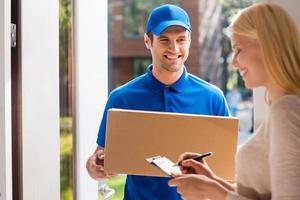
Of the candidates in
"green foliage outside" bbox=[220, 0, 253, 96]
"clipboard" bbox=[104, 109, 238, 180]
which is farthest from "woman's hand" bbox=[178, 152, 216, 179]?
"green foliage outside" bbox=[220, 0, 253, 96]

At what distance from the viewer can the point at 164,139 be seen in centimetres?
133

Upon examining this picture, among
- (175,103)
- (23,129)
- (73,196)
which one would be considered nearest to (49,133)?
(23,129)

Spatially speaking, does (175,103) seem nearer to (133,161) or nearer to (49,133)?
(133,161)

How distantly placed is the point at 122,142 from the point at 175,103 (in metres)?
0.32

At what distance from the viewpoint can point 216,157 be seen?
1.34m

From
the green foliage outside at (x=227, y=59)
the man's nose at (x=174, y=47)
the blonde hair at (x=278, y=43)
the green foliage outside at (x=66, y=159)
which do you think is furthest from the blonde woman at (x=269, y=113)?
the green foliage outside at (x=227, y=59)

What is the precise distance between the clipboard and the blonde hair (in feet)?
1.11

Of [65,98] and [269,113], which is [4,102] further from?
[269,113]

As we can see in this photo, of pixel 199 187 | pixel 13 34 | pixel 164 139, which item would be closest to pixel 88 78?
pixel 13 34

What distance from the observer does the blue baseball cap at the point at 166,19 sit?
1565 mm

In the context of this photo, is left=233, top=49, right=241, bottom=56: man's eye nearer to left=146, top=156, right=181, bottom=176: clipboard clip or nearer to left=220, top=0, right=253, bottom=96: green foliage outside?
left=146, top=156, right=181, bottom=176: clipboard clip

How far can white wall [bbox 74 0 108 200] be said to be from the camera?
6.38 ft

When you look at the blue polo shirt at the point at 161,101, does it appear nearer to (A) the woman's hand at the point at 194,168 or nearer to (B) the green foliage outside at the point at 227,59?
A: (A) the woman's hand at the point at 194,168

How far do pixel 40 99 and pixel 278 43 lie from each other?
98 cm
